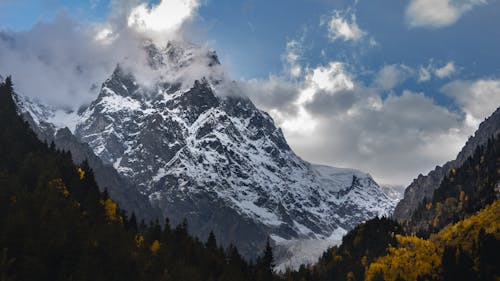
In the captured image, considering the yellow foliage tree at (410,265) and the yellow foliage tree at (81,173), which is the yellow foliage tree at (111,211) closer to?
the yellow foliage tree at (81,173)

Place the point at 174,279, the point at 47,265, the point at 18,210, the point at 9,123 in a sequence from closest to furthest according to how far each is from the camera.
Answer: the point at 47,265
the point at 18,210
the point at 174,279
the point at 9,123

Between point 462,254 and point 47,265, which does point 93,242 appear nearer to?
point 47,265

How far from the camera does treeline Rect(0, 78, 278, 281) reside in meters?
82.8

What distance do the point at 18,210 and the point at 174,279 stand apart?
28.2 metres

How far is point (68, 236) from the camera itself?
9056 centimetres

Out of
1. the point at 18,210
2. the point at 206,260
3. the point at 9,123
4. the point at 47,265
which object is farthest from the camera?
the point at 9,123

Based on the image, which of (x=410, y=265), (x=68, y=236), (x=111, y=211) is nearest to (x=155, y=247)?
(x=111, y=211)

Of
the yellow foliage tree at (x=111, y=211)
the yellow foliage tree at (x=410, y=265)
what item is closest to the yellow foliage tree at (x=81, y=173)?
the yellow foliage tree at (x=111, y=211)

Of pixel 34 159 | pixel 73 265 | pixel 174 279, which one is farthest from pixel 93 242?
pixel 34 159

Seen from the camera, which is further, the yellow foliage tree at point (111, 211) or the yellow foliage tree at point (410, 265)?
the yellow foliage tree at point (410, 265)

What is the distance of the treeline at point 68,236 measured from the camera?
272 feet

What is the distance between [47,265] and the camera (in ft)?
278

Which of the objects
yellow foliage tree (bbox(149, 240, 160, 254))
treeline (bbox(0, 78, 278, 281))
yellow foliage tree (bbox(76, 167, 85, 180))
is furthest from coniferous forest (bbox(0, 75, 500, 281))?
A: yellow foliage tree (bbox(76, 167, 85, 180))

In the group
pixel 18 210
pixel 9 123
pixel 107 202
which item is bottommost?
pixel 18 210
